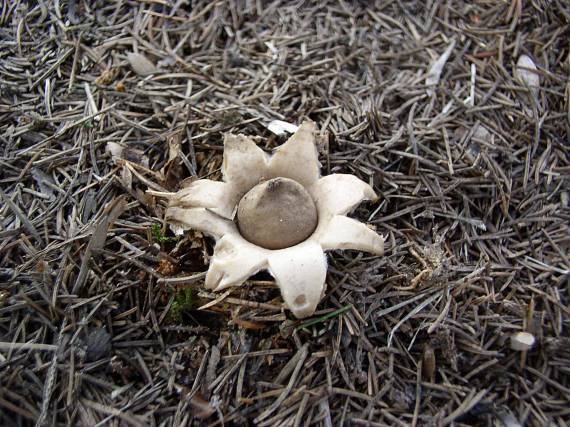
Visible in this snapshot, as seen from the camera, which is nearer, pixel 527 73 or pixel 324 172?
pixel 324 172

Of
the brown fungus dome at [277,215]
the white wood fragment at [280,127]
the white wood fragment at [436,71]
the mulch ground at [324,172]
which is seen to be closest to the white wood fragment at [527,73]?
the mulch ground at [324,172]

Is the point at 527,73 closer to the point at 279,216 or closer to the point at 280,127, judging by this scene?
the point at 280,127

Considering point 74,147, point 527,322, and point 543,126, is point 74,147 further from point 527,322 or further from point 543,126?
point 543,126

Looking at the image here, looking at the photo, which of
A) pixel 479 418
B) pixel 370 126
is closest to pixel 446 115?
pixel 370 126

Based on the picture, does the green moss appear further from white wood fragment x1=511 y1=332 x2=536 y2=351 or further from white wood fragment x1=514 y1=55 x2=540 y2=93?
white wood fragment x1=514 y1=55 x2=540 y2=93

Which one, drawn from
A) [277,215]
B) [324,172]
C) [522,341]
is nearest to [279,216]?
[277,215]

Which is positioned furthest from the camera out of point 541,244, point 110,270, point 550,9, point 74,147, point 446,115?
point 550,9

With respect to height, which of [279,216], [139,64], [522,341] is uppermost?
[139,64]

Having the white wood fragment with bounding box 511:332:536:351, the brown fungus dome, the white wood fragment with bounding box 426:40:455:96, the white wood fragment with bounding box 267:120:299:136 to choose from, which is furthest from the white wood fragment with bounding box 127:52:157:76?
the white wood fragment with bounding box 511:332:536:351

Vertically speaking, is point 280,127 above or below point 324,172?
above
